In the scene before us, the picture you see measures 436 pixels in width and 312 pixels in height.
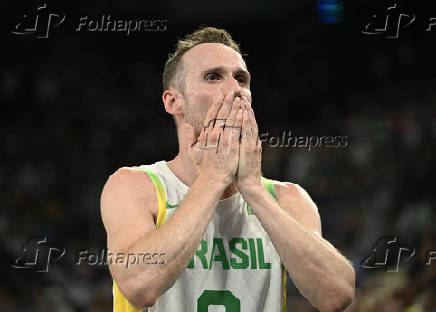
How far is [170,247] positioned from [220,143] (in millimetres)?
693

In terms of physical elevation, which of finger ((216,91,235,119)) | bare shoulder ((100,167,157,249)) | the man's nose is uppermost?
the man's nose

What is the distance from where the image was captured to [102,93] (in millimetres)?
8789

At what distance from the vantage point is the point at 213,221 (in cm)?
325

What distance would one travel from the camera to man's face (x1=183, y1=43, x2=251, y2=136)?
3.33 meters

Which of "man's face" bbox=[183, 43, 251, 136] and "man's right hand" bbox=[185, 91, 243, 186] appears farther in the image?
"man's face" bbox=[183, 43, 251, 136]

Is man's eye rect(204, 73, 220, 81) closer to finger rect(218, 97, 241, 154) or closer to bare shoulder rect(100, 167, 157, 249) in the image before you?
finger rect(218, 97, 241, 154)

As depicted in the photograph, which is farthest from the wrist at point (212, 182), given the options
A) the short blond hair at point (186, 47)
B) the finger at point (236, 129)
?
the short blond hair at point (186, 47)

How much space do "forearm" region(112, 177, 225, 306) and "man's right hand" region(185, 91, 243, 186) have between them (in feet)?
0.90

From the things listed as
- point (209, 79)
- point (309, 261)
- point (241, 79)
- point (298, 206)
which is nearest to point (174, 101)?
point (209, 79)

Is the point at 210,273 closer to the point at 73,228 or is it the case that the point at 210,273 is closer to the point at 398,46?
the point at 73,228

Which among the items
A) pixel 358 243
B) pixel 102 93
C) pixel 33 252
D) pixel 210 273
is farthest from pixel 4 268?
pixel 210 273

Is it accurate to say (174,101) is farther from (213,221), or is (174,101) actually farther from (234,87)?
(213,221)

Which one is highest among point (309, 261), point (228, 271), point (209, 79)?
point (209, 79)

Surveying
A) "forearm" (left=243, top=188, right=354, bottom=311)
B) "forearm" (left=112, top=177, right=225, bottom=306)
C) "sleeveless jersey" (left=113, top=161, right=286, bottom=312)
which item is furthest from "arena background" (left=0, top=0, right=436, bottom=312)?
"forearm" (left=112, top=177, right=225, bottom=306)
